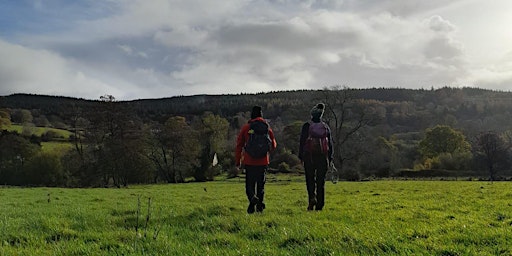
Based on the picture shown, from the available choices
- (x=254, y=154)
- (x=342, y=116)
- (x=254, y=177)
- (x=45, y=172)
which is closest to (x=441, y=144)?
(x=342, y=116)

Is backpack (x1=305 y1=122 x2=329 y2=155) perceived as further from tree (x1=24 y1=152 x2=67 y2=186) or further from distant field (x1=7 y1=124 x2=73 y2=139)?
distant field (x1=7 y1=124 x2=73 y2=139)

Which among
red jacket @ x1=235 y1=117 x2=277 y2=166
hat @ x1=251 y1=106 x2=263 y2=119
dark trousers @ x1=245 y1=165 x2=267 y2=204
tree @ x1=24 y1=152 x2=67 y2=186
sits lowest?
tree @ x1=24 y1=152 x2=67 y2=186

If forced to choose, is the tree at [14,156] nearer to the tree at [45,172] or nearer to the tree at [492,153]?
the tree at [45,172]

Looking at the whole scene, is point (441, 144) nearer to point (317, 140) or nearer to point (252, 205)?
point (317, 140)

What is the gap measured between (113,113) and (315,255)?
49.1m

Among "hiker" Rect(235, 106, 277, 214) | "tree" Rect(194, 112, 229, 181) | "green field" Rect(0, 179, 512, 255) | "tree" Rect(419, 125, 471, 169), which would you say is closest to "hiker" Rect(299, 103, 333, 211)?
"hiker" Rect(235, 106, 277, 214)

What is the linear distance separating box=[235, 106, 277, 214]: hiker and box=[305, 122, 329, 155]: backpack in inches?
37.6

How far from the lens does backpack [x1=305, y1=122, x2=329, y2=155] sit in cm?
1015

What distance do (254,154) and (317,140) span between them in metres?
1.59

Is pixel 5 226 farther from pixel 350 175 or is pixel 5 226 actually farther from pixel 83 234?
pixel 350 175

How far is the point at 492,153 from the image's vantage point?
60469 mm

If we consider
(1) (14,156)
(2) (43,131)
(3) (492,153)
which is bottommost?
(1) (14,156)

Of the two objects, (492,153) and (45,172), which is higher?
(492,153)

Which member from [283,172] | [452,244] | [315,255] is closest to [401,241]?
[452,244]
